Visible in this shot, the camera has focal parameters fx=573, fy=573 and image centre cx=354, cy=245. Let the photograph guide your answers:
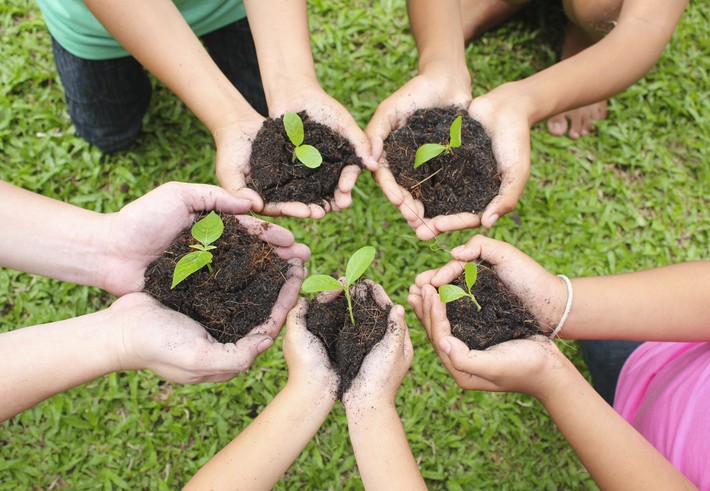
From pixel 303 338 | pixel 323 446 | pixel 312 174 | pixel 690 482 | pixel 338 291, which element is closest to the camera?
pixel 690 482

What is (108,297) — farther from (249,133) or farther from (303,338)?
(303,338)

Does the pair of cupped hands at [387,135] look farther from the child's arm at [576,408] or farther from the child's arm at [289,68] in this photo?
the child's arm at [576,408]

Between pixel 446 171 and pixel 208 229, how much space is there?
957 mm

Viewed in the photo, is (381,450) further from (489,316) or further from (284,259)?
(284,259)

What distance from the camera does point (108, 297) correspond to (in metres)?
2.74

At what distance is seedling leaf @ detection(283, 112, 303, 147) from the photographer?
6.63ft

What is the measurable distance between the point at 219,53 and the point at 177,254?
1.33m

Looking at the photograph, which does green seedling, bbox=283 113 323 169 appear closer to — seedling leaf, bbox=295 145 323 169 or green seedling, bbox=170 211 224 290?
seedling leaf, bbox=295 145 323 169

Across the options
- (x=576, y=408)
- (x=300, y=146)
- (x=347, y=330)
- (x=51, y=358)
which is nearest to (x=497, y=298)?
(x=576, y=408)

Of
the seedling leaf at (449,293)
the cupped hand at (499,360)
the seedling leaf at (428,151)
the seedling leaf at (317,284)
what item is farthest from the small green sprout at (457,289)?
the seedling leaf at (428,151)

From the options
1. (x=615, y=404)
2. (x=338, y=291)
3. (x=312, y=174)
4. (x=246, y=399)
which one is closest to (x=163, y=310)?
(x=338, y=291)

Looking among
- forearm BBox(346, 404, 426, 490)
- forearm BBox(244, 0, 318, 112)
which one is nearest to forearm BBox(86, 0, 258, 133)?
forearm BBox(244, 0, 318, 112)

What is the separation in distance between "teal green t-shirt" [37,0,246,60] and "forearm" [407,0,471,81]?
837 mm

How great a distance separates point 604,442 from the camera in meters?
1.72
